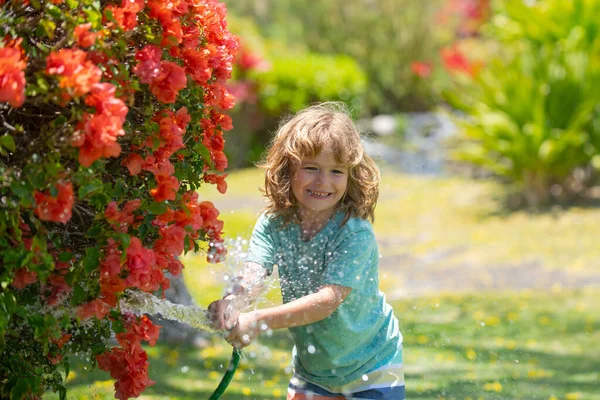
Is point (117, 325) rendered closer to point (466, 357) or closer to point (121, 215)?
point (121, 215)

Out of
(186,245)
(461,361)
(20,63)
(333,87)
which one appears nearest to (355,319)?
(186,245)

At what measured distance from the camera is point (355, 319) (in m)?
3.00

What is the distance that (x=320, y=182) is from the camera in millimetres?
2984

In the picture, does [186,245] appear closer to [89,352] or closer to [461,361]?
[89,352]

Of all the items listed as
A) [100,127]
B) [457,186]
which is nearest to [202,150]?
[100,127]

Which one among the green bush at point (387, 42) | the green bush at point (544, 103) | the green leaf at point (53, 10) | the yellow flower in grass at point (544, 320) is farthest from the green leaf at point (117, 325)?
the green bush at point (387, 42)

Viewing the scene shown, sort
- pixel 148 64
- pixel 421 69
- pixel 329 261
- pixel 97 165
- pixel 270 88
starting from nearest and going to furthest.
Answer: pixel 97 165, pixel 148 64, pixel 329 261, pixel 270 88, pixel 421 69

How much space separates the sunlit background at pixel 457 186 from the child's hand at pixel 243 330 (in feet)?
1.32

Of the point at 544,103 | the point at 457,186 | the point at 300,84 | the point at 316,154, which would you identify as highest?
the point at 300,84

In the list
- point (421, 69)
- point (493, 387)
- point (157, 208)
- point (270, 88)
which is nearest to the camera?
point (157, 208)

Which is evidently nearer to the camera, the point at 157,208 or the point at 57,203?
the point at 57,203

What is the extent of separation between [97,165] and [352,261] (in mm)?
949

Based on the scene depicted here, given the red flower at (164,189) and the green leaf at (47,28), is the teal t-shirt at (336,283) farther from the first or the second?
the green leaf at (47,28)

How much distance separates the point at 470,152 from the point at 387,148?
13.0 ft
